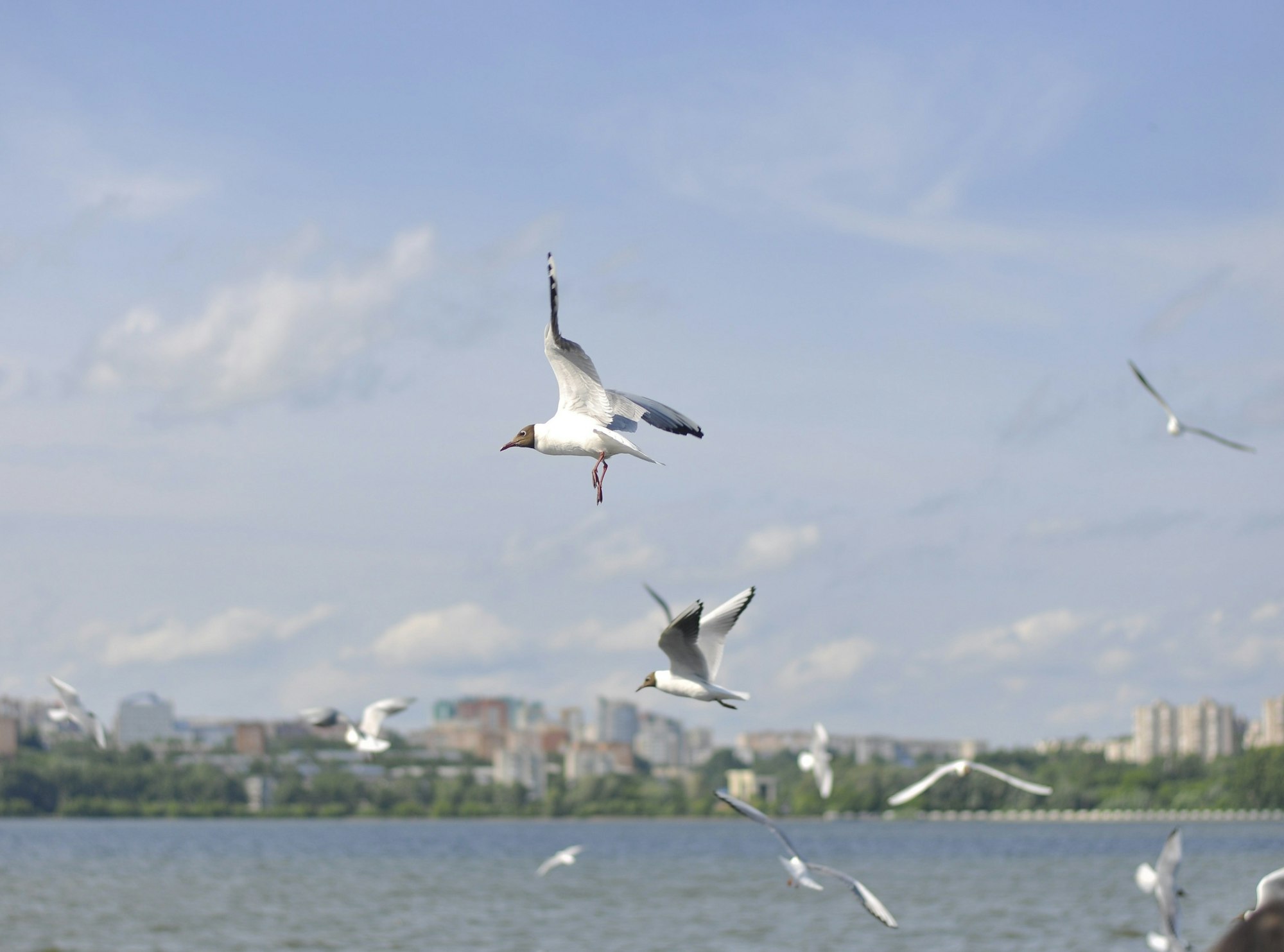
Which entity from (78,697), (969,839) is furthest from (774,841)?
(78,697)

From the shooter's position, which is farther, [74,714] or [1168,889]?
[74,714]

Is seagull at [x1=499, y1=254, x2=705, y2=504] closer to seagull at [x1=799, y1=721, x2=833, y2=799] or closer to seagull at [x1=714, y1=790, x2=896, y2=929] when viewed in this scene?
seagull at [x1=714, y1=790, x2=896, y2=929]

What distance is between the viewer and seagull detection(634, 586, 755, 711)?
10.9 m

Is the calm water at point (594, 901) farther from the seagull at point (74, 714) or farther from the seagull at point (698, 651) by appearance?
the seagull at point (698, 651)

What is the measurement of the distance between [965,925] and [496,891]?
112 feet

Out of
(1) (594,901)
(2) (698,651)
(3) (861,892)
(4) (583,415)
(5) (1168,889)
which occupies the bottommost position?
(1) (594,901)

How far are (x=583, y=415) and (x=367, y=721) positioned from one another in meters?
13.3

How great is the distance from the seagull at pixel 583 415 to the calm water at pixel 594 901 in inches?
1906

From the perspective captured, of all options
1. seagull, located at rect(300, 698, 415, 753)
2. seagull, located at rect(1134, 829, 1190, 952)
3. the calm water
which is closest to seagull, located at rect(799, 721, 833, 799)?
seagull, located at rect(300, 698, 415, 753)

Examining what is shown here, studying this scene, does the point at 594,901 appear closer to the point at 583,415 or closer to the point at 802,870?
the point at 802,870

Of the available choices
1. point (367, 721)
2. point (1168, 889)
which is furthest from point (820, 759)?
point (1168, 889)

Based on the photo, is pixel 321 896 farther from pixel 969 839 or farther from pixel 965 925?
pixel 969 839

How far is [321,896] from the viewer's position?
289 ft

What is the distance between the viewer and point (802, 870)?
1483cm
